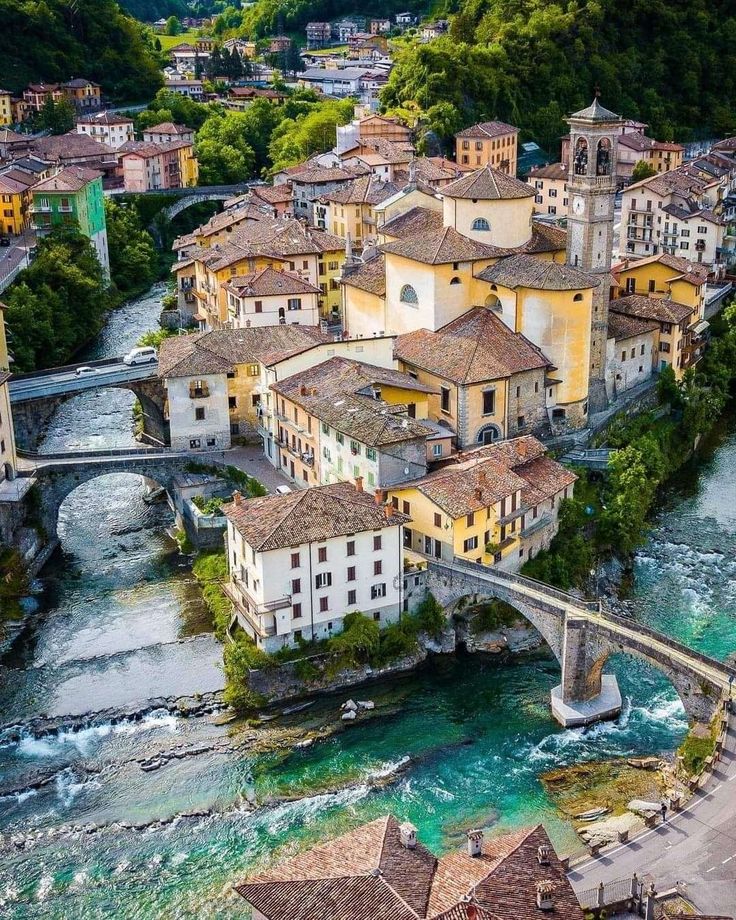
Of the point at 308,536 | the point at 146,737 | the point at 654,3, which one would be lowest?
the point at 146,737

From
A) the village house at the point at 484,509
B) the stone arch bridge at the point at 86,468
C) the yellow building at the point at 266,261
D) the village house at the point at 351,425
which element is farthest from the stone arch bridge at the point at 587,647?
the yellow building at the point at 266,261

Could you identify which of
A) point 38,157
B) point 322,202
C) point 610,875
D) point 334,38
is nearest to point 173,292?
point 322,202

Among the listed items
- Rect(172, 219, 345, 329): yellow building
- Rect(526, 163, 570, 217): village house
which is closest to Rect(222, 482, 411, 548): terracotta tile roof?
Rect(172, 219, 345, 329): yellow building

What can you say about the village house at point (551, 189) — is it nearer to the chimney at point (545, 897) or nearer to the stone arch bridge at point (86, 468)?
the stone arch bridge at point (86, 468)

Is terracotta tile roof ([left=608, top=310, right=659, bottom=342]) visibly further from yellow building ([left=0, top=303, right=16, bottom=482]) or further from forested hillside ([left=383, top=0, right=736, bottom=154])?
forested hillside ([left=383, top=0, right=736, bottom=154])

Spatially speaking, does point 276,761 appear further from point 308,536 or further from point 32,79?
point 32,79

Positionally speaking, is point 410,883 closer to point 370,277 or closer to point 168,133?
point 370,277

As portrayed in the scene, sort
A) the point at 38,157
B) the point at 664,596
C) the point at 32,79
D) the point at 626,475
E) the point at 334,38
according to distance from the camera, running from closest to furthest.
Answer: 1. the point at 664,596
2. the point at 626,475
3. the point at 38,157
4. the point at 32,79
5. the point at 334,38
